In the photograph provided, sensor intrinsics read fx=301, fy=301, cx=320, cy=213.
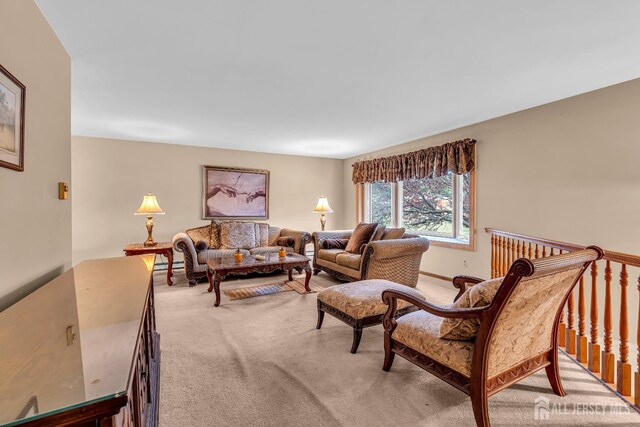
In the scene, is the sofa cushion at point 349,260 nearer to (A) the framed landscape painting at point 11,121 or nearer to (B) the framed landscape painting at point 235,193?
(B) the framed landscape painting at point 235,193

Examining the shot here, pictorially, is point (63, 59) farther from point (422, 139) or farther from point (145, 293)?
point (422, 139)

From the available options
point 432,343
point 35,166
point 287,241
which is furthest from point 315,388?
point 287,241

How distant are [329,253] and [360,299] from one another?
225cm

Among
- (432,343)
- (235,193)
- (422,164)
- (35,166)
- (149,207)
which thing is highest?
(422,164)

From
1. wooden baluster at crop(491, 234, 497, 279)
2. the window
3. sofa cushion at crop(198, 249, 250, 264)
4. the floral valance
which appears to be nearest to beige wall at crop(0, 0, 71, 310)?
sofa cushion at crop(198, 249, 250, 264)

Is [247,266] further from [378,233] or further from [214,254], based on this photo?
[378,233]

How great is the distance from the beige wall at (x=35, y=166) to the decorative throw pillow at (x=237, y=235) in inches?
114

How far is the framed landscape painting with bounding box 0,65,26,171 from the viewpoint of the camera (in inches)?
50.2

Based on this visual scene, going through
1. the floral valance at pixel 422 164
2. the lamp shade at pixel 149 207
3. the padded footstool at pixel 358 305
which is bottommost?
the padded footstool at pixel 358 305

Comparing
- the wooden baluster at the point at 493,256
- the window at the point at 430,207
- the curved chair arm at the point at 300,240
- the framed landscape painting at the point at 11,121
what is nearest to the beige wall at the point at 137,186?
the curved chair arm at the point at 300,240

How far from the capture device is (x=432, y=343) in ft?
5.60

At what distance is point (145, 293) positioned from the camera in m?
1.29

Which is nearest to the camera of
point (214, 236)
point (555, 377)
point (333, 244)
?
point (555, 377)

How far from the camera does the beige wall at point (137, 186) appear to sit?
4723mm
